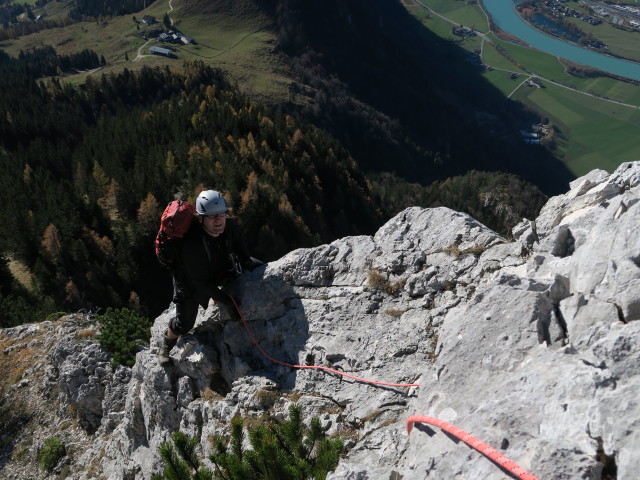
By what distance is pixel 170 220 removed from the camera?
11859mm

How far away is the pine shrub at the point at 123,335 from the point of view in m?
22.5

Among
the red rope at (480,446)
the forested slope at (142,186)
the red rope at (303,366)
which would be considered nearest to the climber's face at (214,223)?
the red rope at (303,366)

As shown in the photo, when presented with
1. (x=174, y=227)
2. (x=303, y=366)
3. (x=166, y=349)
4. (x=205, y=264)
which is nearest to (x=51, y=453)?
(x=166, y=349)

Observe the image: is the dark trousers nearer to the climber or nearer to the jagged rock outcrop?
the climber

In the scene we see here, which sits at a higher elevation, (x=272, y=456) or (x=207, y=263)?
(x=207, y=263)

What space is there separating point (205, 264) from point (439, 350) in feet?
20.8

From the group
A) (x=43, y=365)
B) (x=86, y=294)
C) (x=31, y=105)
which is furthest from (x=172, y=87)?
(x=43, y=365)

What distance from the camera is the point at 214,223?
12.3 m

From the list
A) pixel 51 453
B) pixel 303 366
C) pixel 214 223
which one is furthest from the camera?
pixel 51 453

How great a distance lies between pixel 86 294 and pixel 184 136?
43.6 metres

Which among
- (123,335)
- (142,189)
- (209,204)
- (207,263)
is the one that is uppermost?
(209,204)

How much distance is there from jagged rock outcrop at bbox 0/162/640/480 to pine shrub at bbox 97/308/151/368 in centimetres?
314

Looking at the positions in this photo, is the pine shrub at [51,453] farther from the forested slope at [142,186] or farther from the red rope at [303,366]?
the forested slope at [142,186]

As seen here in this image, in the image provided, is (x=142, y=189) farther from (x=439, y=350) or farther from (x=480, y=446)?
(x=480, y=446)
